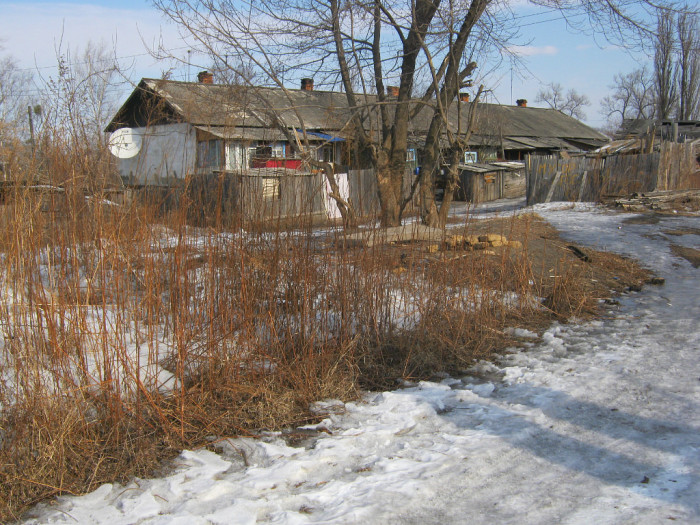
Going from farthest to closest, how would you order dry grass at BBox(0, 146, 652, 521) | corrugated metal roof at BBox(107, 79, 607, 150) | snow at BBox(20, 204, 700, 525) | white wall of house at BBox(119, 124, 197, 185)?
corrugated metal roof at BBox(107, 79, 607, 150), white wall of house at BBox(119, 124, 197, 185), dry grass at BBox(0, 146, 652, 521), snow at BBox(20, 204, 700, 525)

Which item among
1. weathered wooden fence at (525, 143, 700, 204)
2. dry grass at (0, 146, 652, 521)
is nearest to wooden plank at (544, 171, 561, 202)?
weathered wooden fence at (525, 143, 700, 204)

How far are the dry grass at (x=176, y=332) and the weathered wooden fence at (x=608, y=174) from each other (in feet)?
44.1

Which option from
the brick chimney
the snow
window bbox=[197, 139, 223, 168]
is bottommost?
the snow

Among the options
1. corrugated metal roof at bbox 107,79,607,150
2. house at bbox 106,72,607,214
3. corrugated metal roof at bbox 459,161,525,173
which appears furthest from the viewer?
corrugated metal roof at bbox 459,161,525,173

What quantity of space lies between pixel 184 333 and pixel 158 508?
1343mm

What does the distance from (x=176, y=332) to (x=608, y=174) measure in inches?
655

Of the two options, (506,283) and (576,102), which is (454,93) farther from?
(576,102)

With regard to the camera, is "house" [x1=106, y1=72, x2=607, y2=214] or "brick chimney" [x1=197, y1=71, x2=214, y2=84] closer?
"house" [x1=106, y1=72, x2=607, y2=214]

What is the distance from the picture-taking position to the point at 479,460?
311 centimetres

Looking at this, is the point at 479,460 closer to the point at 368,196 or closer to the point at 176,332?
the point at 176,332

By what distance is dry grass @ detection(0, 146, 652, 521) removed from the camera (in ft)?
9.98

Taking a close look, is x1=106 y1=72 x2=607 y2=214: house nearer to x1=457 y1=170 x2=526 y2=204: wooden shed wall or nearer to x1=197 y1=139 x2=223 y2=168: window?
x1=197 y1=139 x2=223 y2=168: window

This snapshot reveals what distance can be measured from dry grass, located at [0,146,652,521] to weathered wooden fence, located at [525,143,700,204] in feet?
44.1

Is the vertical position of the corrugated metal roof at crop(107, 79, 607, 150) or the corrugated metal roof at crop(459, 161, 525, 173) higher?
the corrugated metal roof at crop(107, 79, 607, 150)
